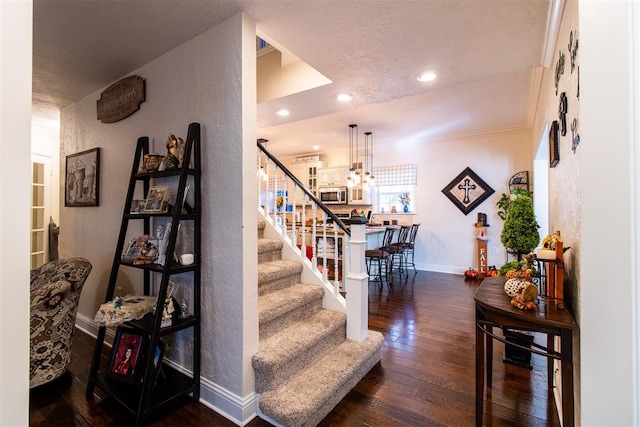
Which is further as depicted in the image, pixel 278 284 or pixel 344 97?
pixel 344 97

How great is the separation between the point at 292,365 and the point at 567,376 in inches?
56.2

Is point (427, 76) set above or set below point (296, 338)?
above

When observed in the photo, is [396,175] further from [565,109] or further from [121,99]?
[121,99]

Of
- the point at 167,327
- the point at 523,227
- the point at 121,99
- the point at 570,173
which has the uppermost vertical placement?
the point at 121,99

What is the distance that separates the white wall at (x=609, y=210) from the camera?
69 cm

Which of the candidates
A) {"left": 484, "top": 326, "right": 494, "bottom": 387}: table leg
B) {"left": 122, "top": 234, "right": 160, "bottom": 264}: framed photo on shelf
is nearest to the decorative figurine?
{"left": 122, "top": 234, "right": 160, "bottom": 264}: framed photo on shelf

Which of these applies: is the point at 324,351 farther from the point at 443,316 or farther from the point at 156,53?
the point at 156,53

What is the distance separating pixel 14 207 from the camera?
0.55m

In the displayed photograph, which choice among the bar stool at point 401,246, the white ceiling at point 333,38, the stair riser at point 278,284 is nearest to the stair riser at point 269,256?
the stair riser at point 278,284

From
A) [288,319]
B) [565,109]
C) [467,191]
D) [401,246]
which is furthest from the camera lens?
[467,191]

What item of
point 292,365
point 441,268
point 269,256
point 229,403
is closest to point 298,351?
point 292,365

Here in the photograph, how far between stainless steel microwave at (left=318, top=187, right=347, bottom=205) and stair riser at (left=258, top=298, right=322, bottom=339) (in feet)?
14.8

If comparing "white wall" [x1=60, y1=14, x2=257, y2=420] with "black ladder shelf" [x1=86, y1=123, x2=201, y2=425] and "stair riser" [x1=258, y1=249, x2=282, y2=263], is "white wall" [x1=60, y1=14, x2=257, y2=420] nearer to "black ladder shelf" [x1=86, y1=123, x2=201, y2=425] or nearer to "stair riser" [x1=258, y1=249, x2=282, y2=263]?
"black ladder shelf" [x1=86, y1=123, x2=201, y2=425]

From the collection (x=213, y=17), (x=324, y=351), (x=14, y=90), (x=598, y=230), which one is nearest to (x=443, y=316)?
(x=324, y=351)
